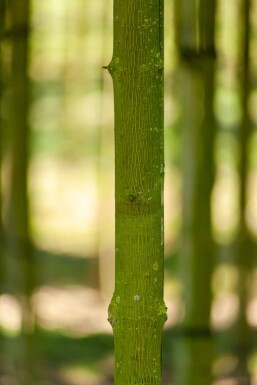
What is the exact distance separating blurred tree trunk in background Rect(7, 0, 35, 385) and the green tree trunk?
948mm

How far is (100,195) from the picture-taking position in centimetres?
178

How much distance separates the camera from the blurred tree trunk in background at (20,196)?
1638 mm

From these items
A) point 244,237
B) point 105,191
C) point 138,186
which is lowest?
point 244,237

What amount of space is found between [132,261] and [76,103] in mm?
1055

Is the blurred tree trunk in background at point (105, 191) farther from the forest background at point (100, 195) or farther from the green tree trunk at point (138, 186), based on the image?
the green tree trunk at point (138, 186)

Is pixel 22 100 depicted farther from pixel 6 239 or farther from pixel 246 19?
pixel 246 19

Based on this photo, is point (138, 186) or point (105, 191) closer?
point (138, 186)

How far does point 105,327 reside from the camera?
1.83 metres

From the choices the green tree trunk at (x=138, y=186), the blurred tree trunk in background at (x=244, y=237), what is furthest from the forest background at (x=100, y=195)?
the green tree trunk at (x=138, y=186)

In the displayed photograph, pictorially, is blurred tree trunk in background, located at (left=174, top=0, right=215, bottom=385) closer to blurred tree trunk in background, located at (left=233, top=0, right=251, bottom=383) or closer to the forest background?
the forest background

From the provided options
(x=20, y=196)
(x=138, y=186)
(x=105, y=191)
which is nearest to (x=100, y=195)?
(x=105, y=191)

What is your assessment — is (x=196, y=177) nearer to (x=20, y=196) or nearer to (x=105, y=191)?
(x=105, y=191)

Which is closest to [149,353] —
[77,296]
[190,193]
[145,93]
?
[145,93]

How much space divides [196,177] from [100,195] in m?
0.27
